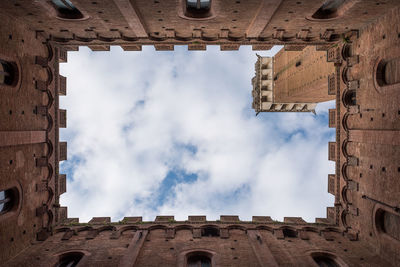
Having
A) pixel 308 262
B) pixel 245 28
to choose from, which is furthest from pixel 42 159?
pixel 308 262

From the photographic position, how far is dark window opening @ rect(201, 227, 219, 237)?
16.6 meters

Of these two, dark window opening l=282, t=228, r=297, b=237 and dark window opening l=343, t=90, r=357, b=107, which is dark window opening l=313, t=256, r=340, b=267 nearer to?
dark window opening l=282, t=228, r=297, b=237

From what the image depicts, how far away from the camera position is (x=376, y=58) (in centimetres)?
1401

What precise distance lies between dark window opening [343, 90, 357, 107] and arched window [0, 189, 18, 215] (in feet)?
66.2

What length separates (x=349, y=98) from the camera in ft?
56.6

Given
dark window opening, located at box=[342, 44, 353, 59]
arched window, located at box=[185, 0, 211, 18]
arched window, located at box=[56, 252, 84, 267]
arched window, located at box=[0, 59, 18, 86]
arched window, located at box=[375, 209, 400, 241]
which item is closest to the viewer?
arched window, located at box=[0, 59, 18, 86]

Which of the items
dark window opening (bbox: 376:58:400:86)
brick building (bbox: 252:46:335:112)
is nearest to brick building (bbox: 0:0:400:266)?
dark window opening (bbox: 376:58:400:86)

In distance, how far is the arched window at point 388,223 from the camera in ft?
42.4

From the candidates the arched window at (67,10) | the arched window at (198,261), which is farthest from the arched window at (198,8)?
the arched window at (198,261)

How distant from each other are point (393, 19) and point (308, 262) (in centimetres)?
1283

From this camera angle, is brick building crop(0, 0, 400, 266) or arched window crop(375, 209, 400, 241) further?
brick building crop(0, 0, 400, 266)

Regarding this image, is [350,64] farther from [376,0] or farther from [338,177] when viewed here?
[338,177]

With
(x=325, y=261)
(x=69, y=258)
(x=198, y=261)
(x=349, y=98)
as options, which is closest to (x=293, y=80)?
(x=349, y=98)

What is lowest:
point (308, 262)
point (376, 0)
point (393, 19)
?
point (308, 262)
